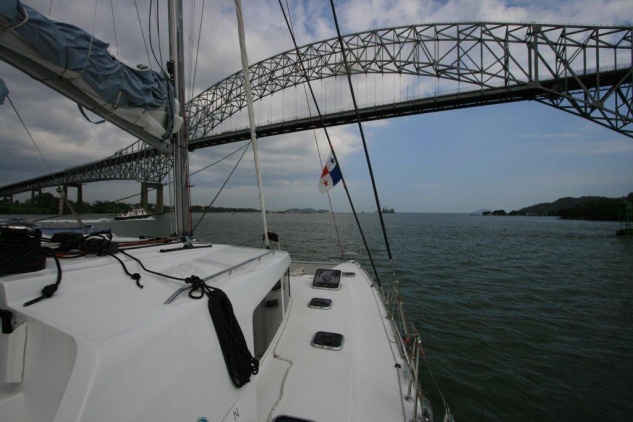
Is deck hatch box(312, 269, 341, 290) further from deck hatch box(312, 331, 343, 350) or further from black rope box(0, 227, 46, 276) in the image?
black rope box(0, 227, 46, 276)

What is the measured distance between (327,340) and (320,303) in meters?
1.00

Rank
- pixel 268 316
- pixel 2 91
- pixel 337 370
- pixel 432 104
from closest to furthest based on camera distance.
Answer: pixel 2 91, pixel 337 370, pixel 268 316, pixel 432 104

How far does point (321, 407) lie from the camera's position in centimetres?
237

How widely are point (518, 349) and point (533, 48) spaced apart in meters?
39.0

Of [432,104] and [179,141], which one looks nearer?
[179,141]

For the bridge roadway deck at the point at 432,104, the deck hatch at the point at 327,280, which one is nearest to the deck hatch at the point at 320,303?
the deck hatch at the point at 327,280

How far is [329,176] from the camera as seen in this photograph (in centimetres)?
821

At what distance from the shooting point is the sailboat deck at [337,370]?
238 cm

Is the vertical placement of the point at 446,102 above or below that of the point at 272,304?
above

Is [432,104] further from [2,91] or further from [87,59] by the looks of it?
[2,91]

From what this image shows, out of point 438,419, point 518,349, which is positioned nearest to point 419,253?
point 518,349

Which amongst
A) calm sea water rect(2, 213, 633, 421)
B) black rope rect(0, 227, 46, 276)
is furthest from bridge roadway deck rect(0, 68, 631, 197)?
black rope rect(0, 227, 46, 276)

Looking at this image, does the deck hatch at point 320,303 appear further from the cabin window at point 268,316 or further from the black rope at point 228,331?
the black rope at point 228,331

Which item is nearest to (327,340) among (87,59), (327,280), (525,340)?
(327,280)
